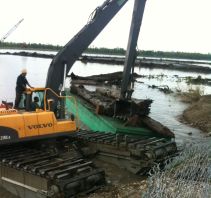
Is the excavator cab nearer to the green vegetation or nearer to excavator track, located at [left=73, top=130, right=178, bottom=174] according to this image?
excavator track, located at [left=73, top=130, right=178, bottom=174]

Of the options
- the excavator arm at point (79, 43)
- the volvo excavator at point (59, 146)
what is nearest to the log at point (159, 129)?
the volvo excavator at point (59, 146)

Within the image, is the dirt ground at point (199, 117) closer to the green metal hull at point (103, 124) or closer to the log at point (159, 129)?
the log at point (159, 129)

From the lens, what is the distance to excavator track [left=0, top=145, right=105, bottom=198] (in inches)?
359

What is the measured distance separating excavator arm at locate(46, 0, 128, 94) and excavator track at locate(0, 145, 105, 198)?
10.3ft

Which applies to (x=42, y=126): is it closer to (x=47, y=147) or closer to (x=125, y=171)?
(x=47, y=147)

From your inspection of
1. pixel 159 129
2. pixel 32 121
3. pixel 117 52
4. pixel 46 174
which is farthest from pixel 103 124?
pixel 117 52

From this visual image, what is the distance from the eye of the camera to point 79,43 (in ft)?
45.8

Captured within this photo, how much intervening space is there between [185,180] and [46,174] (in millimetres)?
3004

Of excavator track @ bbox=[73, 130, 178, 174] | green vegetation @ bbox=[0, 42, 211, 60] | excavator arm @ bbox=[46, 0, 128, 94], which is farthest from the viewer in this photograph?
green vegetation @ bbox=[0, 42, 211, 60]

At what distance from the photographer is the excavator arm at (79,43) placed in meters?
13.3

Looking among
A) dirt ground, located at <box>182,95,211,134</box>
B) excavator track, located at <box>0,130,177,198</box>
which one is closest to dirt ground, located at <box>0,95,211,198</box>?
excavator track, located at <box>0,130,177,198</box>

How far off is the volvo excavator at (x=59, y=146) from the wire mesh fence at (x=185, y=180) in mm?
1790

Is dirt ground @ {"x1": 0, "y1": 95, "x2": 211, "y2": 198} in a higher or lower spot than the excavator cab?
lower

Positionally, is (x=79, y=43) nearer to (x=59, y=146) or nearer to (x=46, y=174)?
(x=59, y=146)
